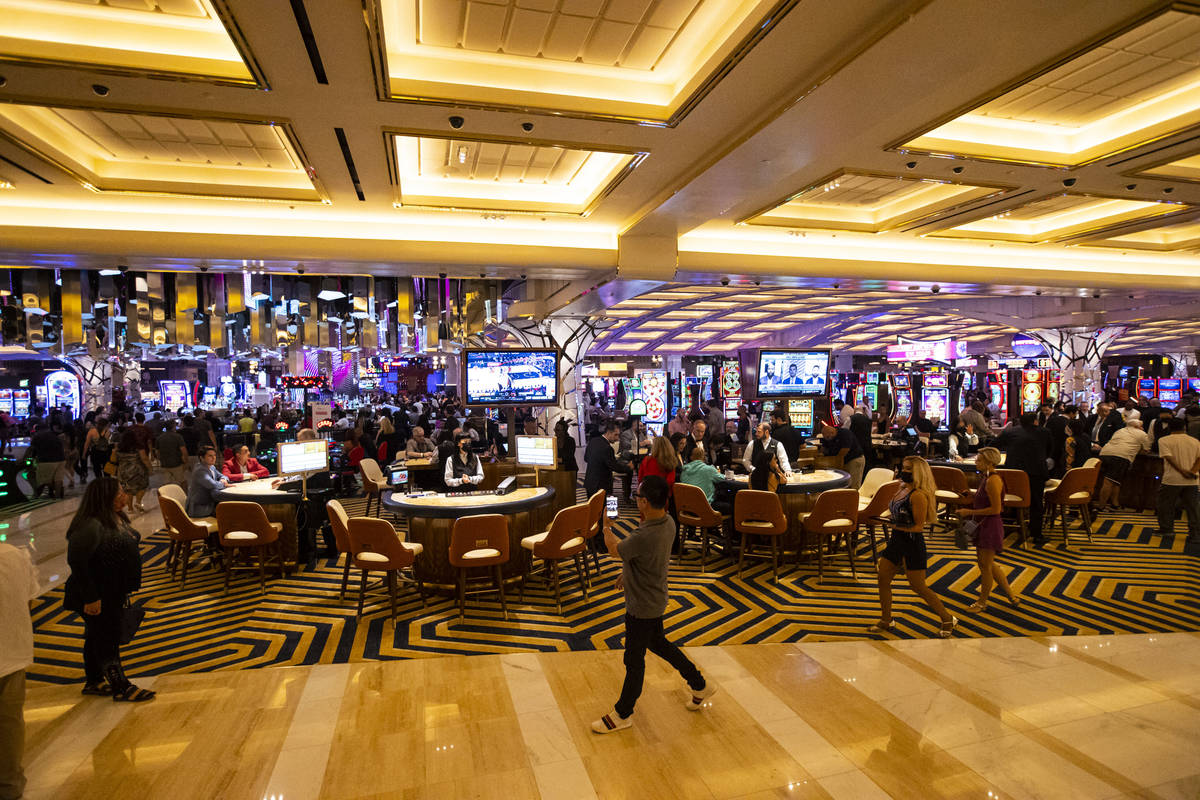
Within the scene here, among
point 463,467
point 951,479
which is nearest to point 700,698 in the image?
point 463,467

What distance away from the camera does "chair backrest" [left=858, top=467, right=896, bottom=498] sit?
6902mm

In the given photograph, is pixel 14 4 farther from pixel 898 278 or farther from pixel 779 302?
pixel 779 302

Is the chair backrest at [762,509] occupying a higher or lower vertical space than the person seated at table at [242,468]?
lower

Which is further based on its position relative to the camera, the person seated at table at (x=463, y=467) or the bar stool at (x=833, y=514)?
the person seated at table at (x=463, y=467)

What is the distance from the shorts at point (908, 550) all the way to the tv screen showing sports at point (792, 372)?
5.45 m

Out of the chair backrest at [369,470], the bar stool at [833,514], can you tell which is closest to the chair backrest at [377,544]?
the bar stool at [833,514]

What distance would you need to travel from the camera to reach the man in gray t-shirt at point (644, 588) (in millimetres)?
3281

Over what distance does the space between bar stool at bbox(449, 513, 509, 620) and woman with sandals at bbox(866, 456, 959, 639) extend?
289 cm

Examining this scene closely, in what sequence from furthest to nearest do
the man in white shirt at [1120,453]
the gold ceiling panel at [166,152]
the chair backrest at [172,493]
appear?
the man in white shirt at [1120,453]
the chair backrest at [172,493]
the gold ceiling panel at [166,152]

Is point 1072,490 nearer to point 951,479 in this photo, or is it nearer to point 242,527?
point 951,479

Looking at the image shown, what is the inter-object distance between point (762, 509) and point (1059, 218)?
4.90 meters

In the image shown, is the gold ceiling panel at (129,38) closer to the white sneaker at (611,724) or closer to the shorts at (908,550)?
the white sneaker at (611,724)

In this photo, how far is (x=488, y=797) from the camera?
9.49 feet

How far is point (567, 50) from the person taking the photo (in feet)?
11.6
